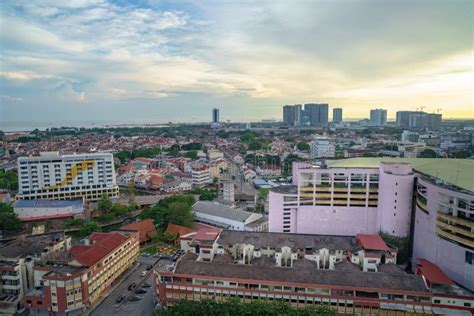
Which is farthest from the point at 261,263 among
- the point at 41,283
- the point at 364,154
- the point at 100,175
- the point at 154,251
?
the point at 364,154

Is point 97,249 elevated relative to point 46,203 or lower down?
elevated

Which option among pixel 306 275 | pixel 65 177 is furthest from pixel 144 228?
pixel 65 177

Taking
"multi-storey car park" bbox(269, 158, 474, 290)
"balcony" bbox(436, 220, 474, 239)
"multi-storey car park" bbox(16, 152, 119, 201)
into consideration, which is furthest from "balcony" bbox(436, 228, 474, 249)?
"multi-storey car park" bbox(16, 152, 119, 201)

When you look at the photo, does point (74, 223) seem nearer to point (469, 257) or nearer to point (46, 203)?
point (46, 203)

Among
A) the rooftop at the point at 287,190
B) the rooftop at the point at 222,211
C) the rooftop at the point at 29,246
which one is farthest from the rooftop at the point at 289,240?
the rooftop at the point at 29,246

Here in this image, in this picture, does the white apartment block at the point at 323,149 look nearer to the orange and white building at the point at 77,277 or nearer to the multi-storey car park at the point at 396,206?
the multi-storey car park at the point at 396,206
